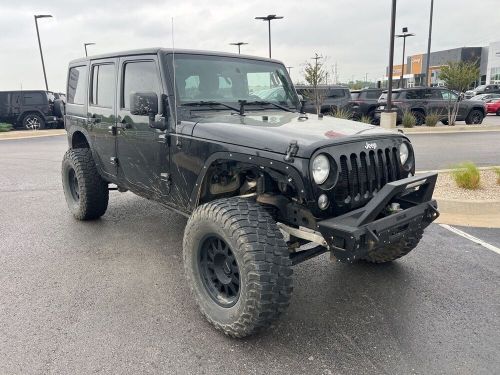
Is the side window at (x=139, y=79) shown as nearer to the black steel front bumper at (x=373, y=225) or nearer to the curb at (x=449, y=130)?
the black steel front bumper at (x=373, y=225)

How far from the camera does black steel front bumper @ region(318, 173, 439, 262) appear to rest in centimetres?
277

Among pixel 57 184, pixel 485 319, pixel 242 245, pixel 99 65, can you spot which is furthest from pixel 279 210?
pixel 57 184

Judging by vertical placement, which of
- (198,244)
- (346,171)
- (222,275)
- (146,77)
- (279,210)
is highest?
(146,77)

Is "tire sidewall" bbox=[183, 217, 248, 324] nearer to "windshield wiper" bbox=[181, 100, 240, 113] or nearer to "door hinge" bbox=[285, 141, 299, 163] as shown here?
"door hinge" bbox=[285, 141, 299, 163]

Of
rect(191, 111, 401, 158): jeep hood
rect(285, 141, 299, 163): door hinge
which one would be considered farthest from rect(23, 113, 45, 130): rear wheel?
rect(285, 141, 299, 163): door hinge

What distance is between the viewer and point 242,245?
287cm

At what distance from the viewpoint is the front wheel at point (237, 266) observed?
283 cm

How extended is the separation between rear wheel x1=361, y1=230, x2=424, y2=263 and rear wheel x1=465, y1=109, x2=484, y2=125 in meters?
18.2

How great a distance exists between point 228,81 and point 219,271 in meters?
1.87

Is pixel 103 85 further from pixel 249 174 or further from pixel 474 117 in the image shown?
pixel 474 117

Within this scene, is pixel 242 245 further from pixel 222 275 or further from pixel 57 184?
pixel 57 184

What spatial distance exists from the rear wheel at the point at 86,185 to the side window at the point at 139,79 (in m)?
1.28

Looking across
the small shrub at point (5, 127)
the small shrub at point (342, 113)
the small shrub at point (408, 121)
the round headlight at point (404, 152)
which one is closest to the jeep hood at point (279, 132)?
the round headlight at point (404, 152)

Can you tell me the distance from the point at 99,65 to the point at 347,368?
4123mm
